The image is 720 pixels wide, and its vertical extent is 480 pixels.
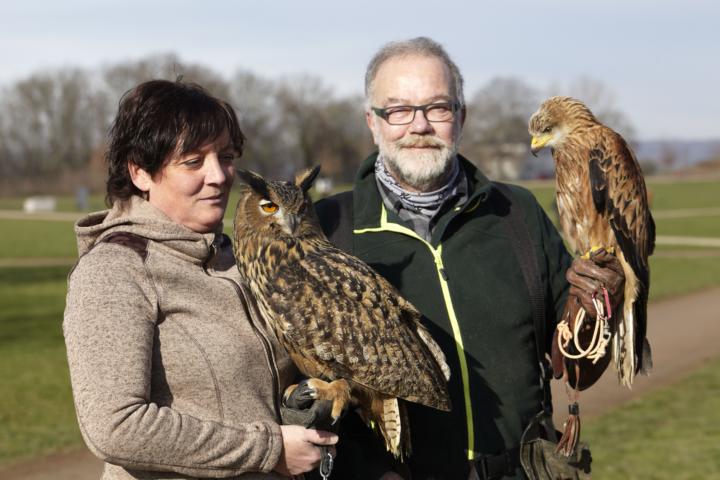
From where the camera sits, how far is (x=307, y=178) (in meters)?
2.77

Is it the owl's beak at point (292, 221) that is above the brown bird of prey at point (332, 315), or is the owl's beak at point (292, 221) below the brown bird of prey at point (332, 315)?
above

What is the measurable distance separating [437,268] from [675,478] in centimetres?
419

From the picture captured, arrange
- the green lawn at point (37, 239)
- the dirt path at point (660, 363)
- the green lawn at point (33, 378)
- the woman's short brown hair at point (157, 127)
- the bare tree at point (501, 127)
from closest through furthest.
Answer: the woman's short brown hair at point (157, 127)
the dirt path at point (660, 363)
the green lawn at point (33, 378)
the green lawn at point (37, 239)
the bare tree at point (501, 127)

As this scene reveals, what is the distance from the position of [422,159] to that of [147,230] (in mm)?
1073

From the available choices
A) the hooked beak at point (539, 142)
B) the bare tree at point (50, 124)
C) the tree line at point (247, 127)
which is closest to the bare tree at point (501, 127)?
the tree line at point (247, 127)

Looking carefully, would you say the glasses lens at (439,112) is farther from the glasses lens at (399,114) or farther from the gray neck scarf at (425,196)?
the gray neck scarf at (425,196)

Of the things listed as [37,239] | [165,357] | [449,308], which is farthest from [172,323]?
[37,239]

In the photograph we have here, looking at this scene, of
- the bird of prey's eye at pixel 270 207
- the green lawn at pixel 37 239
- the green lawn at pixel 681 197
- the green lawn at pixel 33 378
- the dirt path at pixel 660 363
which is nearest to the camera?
the bird of prey's eye at pixel 270 207

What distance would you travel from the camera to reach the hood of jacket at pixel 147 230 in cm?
254

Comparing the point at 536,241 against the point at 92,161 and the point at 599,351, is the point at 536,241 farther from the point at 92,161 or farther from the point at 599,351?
the point at 92,161

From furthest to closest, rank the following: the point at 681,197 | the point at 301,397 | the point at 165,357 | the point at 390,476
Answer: the point at 681,197 → the point at 390,476 → the point at 301,397 → the point at 165,357

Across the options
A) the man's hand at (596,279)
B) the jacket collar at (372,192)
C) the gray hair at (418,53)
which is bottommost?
the man's hand at (596,279)

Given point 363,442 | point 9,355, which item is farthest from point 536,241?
point 9,355

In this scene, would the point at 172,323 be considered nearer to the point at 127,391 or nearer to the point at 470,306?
the point at 127,391
